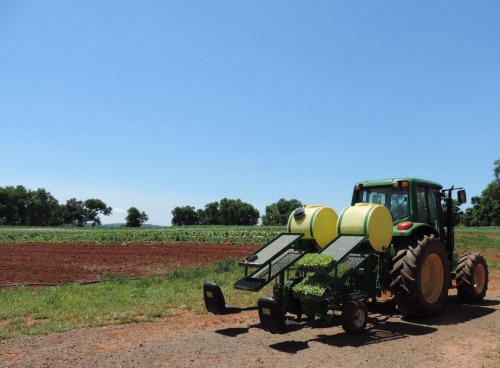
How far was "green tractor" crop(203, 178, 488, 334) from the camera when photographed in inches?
272

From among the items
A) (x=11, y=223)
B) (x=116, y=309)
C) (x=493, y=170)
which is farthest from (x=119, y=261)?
(x=11, y=223)

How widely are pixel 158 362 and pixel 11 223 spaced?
119 meters

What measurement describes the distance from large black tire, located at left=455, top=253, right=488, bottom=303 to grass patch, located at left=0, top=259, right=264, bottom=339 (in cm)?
486

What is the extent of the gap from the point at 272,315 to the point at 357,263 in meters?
2.07

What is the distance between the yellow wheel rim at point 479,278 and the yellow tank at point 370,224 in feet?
11.0

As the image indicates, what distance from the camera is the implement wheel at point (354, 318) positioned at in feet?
22.4

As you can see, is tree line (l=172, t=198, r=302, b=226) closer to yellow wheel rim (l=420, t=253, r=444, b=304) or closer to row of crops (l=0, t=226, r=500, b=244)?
row of crops (l=0, t=226, r=500, b=244)

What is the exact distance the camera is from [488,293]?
11586mm

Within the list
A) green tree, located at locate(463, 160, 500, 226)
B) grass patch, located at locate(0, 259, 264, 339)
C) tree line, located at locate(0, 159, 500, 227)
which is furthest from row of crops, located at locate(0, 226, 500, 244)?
tree line, located at locate(0, 159, 500, 227)

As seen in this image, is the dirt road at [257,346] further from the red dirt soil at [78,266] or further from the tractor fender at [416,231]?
the red dirt soil at [78,266]

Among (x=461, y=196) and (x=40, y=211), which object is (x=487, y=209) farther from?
(x=40, y=211)

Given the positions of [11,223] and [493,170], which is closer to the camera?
[493,170]

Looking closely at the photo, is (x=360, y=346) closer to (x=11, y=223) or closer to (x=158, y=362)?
(x=158, y=362)

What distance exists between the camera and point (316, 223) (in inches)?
334
